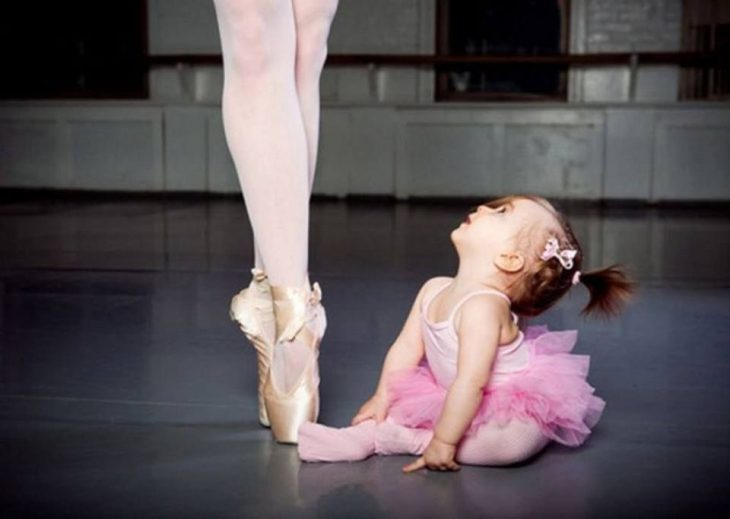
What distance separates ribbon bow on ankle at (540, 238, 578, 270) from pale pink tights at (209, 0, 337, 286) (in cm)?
30

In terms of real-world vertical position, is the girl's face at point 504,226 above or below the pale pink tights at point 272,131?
below

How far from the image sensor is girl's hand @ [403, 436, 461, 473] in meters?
1.29

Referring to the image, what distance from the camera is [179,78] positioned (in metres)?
7.88

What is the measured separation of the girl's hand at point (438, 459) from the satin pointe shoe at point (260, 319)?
0.83 ft

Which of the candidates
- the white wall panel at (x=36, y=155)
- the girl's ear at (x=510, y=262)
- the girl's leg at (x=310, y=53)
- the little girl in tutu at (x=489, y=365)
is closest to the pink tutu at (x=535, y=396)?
the little girl in tutu at (x=489, y=365)

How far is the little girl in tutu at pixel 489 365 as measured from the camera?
132 cm

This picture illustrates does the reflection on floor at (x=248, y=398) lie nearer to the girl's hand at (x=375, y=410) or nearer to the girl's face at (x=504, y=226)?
the girl's hand at (x=375, y=410)

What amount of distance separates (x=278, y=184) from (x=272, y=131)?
7 cm

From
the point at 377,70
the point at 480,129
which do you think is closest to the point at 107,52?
the point at 377,70

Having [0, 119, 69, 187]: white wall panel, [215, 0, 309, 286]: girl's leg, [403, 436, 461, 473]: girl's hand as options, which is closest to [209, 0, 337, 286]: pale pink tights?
[215, 0, 309, 286]: girl's leg

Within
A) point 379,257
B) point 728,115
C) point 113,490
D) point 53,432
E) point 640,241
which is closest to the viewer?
point 113,490

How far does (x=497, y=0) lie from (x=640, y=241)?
3624 millimetres

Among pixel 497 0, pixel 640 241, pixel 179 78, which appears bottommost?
pixel 640 241

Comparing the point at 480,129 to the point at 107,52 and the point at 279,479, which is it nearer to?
the point at 107,52
